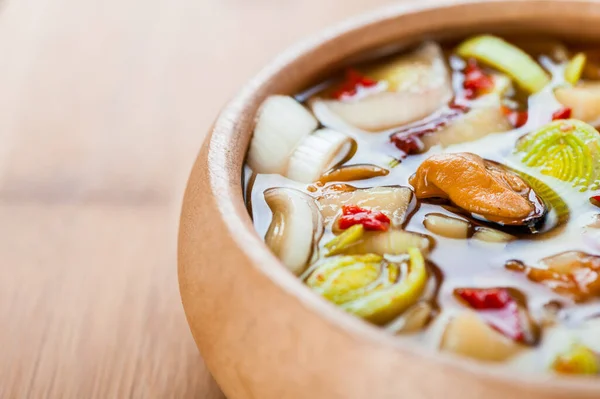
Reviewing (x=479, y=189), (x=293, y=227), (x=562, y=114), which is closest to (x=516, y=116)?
(x=562, y=114)

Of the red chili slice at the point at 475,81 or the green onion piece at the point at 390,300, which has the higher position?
the red chili slice at the point at 475,81

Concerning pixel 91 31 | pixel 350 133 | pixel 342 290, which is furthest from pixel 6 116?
pixel 342 290

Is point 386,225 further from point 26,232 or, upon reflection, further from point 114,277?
point 26,232

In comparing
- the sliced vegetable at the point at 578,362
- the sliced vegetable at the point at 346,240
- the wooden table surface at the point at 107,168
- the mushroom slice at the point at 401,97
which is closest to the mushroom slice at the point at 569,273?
the sliced vegetable at the point at 578,362

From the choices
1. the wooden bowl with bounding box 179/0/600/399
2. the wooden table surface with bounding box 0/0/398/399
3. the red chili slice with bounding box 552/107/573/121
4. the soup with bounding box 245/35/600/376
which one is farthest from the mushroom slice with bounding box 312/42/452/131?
the wooden table surface with bounding box 0/0/398/399

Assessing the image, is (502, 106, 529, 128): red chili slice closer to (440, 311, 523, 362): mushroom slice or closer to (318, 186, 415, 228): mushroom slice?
(318, 186, 415, 228): mushroom slice

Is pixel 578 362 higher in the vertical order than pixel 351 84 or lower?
lower

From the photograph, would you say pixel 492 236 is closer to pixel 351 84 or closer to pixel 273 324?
pixel 273 324

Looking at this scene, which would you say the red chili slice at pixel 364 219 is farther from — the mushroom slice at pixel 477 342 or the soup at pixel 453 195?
the mushroom slice at pixel 477 342

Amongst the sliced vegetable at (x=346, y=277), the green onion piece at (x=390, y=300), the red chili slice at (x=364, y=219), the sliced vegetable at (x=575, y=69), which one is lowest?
the green onion piece at (x=390, y=300)
